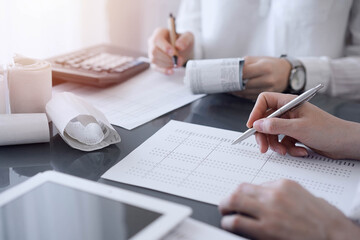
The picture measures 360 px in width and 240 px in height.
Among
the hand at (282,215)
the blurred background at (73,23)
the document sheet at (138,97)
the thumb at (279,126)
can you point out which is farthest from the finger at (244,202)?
the blurred background at (73,23)

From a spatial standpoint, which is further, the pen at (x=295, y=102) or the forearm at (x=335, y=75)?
the forearm at (x=335, y=75)


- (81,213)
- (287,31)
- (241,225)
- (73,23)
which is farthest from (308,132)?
(73,23)

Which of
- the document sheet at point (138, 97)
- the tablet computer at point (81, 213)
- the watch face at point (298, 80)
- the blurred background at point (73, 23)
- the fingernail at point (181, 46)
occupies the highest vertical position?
the blurred background at point (73, 23)

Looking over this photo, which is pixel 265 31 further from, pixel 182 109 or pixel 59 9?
pixel 59 9

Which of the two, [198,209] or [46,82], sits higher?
[46,82]

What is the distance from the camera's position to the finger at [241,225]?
0.50 meters

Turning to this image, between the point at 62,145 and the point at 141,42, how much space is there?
3.70ft

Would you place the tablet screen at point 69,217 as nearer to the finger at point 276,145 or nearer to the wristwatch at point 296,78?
the finger at point 276,145

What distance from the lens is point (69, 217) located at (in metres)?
0.50

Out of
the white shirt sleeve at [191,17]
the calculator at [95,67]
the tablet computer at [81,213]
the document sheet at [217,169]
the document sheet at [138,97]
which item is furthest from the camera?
the white shirt sleeve at [191,17]

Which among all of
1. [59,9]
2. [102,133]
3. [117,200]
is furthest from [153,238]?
[59,9]

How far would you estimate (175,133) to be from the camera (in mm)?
806

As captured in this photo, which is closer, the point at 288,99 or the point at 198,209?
the point at 198,209

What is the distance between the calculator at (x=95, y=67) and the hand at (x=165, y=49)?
46 millimetres
